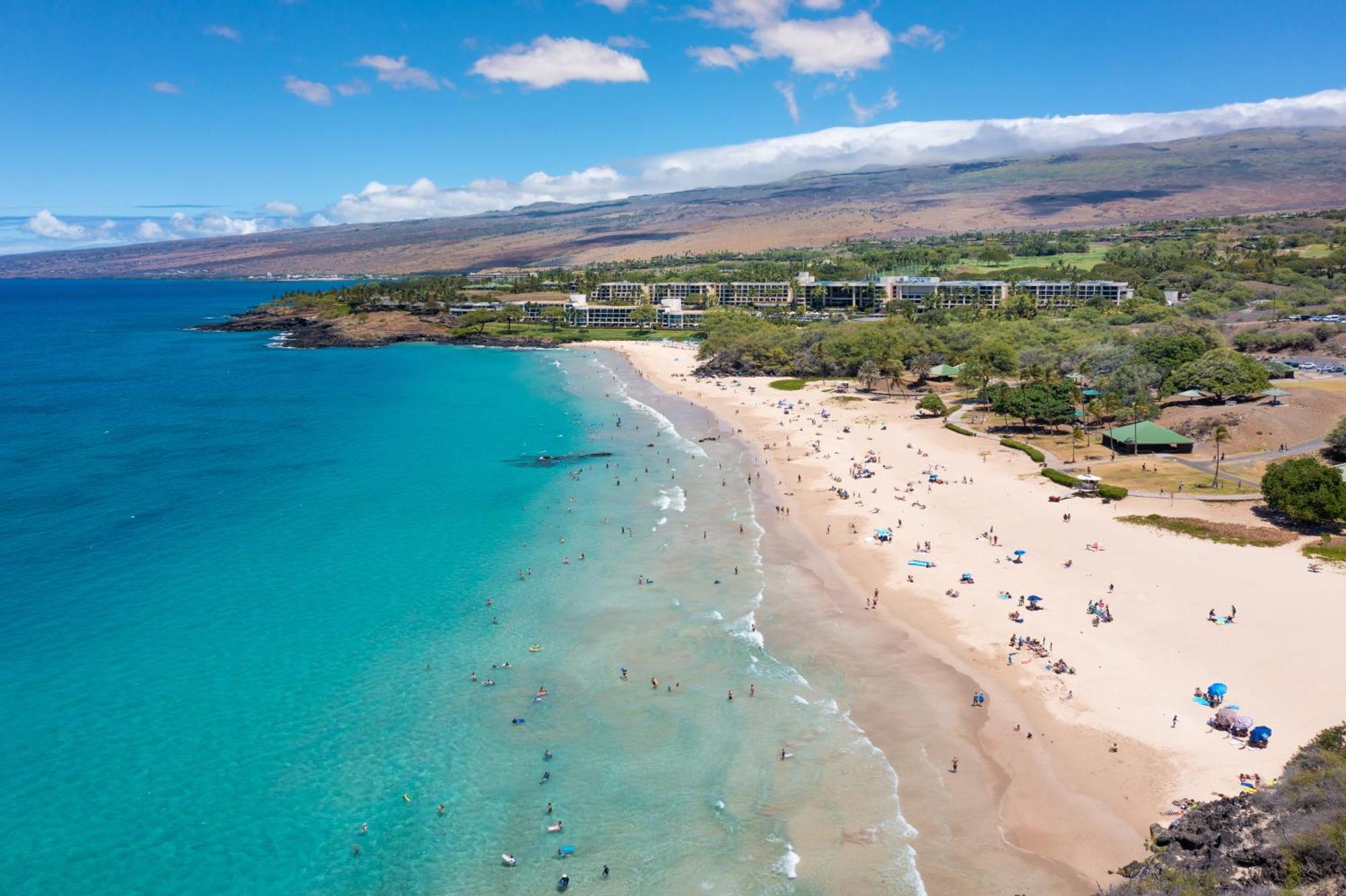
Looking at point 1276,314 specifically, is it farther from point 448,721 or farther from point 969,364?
point 448,721

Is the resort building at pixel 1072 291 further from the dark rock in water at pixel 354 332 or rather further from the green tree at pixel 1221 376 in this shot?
the dark rock in water at pixel 354 332

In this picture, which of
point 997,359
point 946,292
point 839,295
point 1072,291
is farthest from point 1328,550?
point 839,295

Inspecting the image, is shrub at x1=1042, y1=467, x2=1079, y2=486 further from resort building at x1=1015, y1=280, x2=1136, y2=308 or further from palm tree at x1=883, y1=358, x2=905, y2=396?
resort building at x1=1015, y1=280, x2=1136, y2=308

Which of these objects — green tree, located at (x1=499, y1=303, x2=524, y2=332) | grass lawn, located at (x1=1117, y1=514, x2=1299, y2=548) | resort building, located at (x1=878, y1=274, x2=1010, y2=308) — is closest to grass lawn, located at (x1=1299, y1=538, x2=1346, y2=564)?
grass lawn, located at (x1=1117, y1=514, x2=1299, y2=548)

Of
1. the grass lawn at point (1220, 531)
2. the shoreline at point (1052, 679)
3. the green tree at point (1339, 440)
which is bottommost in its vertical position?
the shoreline at point (1052, 679)

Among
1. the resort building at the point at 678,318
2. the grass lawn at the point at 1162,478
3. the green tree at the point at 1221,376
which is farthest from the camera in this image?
the resort building at the point at 678,318

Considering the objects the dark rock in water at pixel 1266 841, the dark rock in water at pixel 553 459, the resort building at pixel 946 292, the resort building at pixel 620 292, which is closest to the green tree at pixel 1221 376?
the dark rock in water at pixel 553 459

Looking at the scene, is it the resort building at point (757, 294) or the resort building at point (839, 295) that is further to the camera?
the resort building at point (757, 294)
